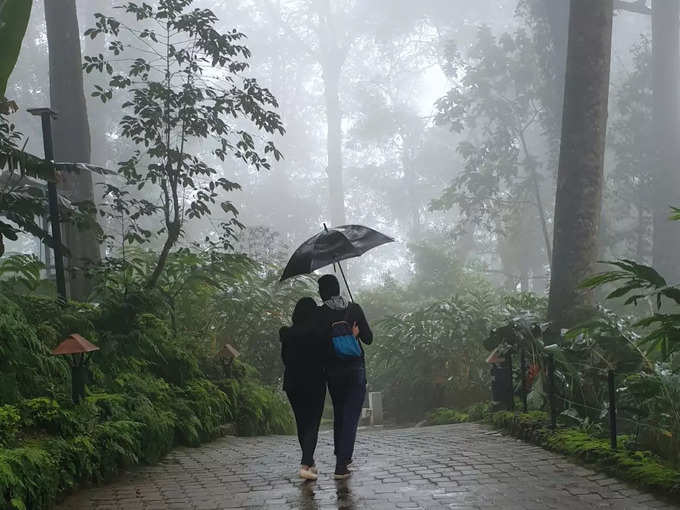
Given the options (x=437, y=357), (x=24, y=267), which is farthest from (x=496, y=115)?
(x=24, y=267)

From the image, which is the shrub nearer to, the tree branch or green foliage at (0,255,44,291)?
green foliage at (0,255,44,291)

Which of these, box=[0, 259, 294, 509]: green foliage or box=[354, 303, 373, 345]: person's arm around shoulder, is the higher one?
box=[354, 303, 373, 345]: person's arm around shoulder

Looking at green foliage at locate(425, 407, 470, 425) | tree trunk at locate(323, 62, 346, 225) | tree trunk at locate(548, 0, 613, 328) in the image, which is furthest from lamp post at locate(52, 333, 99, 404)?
tree trunk at locate(323, 62, 346, 225)

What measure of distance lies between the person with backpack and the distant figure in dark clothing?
0.09 metres

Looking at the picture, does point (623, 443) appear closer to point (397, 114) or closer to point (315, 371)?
point (315, 371)

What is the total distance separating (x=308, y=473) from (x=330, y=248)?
6.24ft

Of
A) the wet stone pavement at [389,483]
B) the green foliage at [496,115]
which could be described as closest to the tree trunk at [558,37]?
the green foliage at [496,115]

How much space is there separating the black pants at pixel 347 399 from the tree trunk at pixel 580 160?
6009mm

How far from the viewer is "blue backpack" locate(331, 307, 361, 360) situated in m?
6.51

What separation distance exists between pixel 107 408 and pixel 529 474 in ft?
12.2

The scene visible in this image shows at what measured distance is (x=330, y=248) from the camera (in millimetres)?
7250

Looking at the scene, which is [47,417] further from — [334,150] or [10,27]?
[334,150]

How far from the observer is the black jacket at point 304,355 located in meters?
6.59

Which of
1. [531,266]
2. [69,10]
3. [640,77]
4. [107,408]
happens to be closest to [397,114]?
[531,266]
